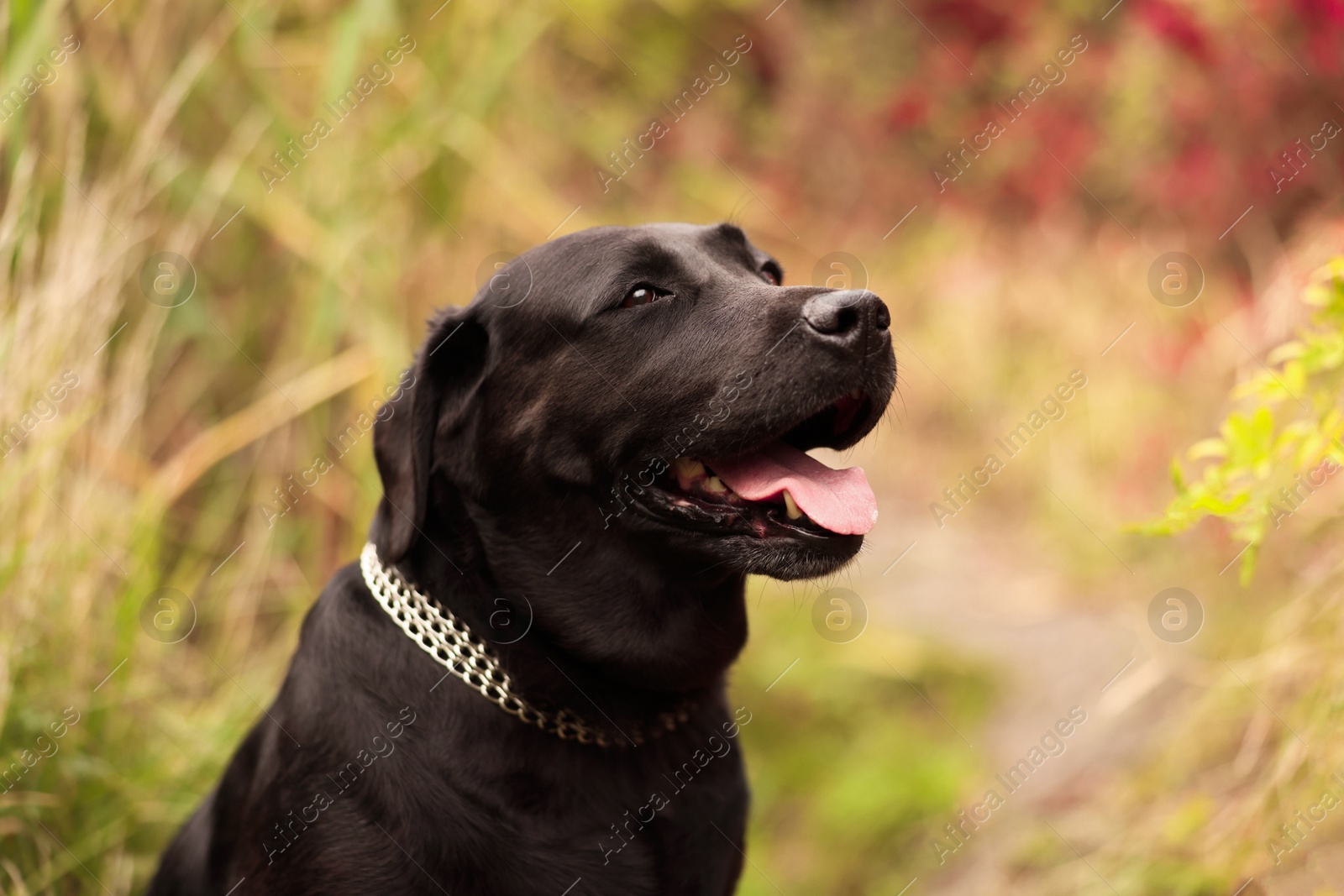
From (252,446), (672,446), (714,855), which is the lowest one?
(252,446)

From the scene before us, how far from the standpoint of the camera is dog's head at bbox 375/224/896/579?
7.05 feet

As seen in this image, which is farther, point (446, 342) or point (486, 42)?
point (486, 42)

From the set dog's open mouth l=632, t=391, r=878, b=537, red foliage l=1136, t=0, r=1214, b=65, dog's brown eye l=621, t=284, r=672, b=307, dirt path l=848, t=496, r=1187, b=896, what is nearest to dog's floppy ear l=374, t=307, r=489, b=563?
dog's brown eye l=621, t=284, r=672, b=307

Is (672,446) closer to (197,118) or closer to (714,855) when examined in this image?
(714,855)

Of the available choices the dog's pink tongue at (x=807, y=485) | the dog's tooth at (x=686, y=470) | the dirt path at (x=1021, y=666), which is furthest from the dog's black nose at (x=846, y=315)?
the dirt path at (x=1021, y=666)

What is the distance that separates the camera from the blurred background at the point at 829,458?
2.87 m

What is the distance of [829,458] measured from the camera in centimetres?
614

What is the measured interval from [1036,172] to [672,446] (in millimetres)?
Answer: 7206

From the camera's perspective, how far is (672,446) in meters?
2.22

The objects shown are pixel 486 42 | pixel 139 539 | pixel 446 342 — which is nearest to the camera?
pixel 446 342

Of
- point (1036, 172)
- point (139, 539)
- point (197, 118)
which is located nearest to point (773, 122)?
point (1036, 172)

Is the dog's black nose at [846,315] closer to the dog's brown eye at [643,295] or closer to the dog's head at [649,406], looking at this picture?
the dog's head at [649,406]

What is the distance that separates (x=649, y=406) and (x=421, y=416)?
483 millimetres

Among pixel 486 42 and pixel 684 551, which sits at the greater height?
pixel 684 551
